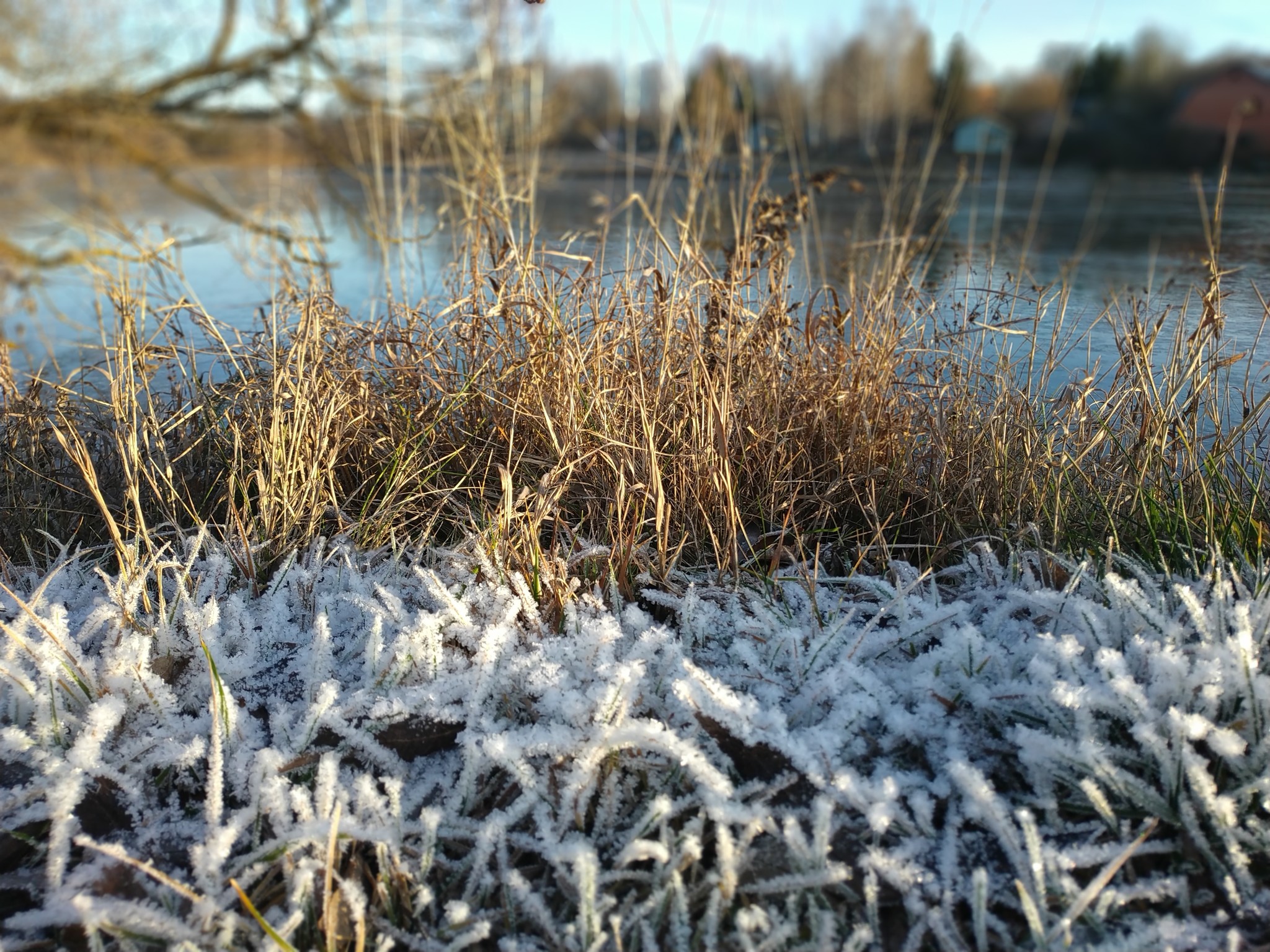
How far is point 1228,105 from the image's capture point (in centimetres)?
477

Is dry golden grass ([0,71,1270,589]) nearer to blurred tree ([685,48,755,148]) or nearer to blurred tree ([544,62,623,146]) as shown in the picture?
blurred tree ([685,48,755,148])

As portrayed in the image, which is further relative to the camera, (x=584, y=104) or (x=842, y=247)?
(x=584, y=104)

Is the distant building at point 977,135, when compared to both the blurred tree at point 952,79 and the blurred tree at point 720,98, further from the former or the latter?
the blurred tree at point 720,98

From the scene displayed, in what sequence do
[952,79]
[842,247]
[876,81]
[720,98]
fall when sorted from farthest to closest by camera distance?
[876,81] < [842,247] < [952,79] < [720,98]

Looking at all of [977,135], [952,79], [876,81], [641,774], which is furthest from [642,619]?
[977,135]

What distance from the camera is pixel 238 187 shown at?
291 inches

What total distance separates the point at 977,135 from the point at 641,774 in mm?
4569

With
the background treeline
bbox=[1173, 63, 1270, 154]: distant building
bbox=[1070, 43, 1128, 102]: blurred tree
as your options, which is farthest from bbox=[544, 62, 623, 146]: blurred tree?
bbox=[1070, 43, 1128, 102]: blurred tree

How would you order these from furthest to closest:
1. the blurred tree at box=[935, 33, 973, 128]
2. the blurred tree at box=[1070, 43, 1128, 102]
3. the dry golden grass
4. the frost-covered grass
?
the blurred tree at box=[1070, 43, 1128, 102] → the blurred tree at box=[935, 33, 973, 128] → the dry golden grass → the frost-covered grass

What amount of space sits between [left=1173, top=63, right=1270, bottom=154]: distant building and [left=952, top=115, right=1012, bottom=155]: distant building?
1.05 m

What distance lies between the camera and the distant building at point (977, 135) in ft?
12.3

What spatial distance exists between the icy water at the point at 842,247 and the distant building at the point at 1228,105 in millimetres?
322

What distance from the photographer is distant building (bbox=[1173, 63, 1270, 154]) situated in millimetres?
4285

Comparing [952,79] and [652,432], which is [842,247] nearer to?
[952,79]
